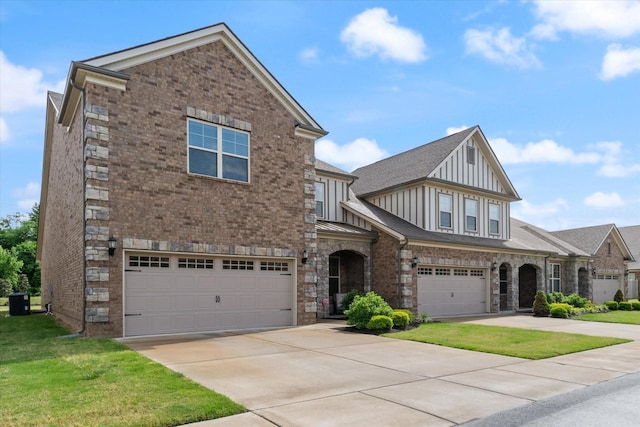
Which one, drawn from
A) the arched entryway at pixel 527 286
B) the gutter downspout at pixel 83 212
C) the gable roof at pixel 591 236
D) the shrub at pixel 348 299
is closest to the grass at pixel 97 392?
the gutter downspout at pixel 83 212

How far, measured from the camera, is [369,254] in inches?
806

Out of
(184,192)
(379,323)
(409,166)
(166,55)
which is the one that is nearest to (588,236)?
(409,166)

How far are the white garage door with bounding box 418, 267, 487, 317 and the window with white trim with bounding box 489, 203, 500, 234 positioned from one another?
3343mm

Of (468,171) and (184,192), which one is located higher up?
(468,171)

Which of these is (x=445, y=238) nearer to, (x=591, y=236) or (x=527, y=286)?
(x=527, y=286)

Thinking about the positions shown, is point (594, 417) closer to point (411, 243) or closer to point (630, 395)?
point (630, 395)

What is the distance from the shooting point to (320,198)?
21453 mm

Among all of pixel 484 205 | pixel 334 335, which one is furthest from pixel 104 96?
pixel 484 205

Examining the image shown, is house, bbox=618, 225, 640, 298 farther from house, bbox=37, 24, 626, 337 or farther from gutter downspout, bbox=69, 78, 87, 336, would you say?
gutter downspout, bbox=69, 78, 87, 336

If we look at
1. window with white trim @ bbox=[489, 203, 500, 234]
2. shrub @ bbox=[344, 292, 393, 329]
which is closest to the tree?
shrub @ bbox=[344, 292, 393, 329]

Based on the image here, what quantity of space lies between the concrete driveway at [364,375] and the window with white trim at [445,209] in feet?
35.0

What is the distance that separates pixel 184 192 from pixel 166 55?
13.3 ft

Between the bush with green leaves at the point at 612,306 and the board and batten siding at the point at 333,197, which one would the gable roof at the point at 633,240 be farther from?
the board and batten siding at the point at 333,197

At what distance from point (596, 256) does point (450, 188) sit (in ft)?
46.9
